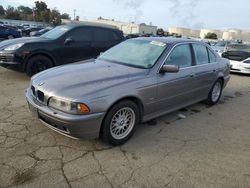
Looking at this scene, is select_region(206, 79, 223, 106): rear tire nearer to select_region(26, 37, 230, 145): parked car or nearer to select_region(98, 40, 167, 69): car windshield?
select_region(26, 37, 230, 145): parked car

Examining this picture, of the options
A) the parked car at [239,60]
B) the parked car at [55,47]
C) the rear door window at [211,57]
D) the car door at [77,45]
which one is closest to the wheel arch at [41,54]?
the parked car at [55,47]

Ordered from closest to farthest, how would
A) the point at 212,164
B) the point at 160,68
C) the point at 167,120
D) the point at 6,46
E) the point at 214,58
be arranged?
the point at 212,164 → the point at 160,68 → the point at 167,120 → the point at 214,58 → the point at 6,46

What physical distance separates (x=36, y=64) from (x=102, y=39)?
2.40 meters

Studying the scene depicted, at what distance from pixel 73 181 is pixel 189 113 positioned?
11.0ft

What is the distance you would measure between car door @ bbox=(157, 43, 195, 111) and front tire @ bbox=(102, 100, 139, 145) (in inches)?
23.9

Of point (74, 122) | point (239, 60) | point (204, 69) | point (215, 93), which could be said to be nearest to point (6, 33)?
point (239, 60)

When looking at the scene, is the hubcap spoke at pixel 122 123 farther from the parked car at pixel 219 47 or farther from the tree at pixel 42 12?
the tree at pixel 42 12

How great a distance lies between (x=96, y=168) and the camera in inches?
137

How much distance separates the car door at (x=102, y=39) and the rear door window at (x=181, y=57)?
162 inches

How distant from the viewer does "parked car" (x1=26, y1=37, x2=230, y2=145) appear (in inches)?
142

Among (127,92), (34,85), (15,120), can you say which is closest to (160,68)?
(127,92)

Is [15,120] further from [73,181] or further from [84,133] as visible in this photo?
[73,181]

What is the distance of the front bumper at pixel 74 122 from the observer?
3.53 meters

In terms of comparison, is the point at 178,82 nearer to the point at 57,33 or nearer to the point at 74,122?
the point at 74,122
